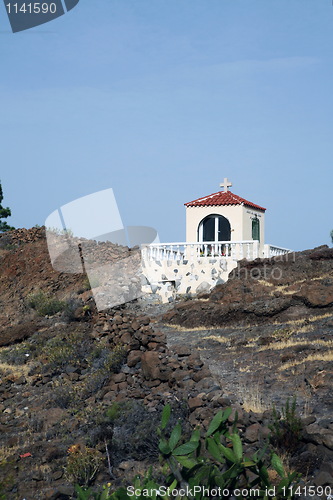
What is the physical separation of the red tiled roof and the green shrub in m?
6.71

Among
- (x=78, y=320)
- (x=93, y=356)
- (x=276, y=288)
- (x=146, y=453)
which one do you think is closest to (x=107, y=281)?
(x=78, y=320)

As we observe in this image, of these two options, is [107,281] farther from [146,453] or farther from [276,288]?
[146,453]

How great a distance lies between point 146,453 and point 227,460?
281 centimetres

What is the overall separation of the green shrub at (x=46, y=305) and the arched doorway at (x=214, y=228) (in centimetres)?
646

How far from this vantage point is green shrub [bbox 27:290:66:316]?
19.4 metres

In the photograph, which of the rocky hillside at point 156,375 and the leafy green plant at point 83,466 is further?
the rocky hillside at point 156,375

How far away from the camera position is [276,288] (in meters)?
17.1

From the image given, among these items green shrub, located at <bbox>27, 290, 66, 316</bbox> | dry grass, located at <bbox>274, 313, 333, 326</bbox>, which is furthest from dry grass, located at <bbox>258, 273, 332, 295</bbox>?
green shrub, located at <bbox>27, 290, 66, 316</bbox>

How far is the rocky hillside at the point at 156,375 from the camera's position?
7570 millimetres

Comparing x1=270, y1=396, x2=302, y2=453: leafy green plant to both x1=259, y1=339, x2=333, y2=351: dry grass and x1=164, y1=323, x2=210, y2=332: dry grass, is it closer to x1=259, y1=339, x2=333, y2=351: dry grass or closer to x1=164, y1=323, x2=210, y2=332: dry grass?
x1=259, y1=339, x2=333, y2=351: dry grass

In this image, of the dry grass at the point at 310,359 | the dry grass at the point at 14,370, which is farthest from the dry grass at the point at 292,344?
the dry grass at the point at 14,370

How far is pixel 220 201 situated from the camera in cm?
2275

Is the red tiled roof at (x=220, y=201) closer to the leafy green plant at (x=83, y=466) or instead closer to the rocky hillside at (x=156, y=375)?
the rocky hillside at (x=156, y=375)

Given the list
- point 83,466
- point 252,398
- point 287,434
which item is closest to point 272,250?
point 252,398
